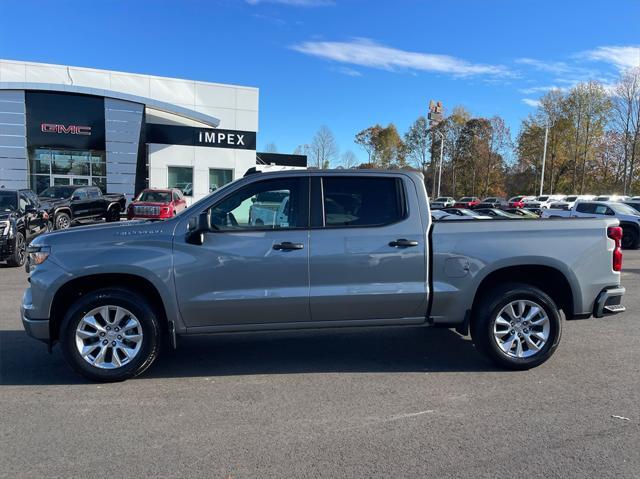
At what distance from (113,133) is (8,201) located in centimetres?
1700

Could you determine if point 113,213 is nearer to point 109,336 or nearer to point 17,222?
point 17,222

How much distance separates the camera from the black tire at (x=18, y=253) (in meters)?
10.9

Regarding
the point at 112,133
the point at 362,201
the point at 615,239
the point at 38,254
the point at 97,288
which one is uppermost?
the point at 112,133

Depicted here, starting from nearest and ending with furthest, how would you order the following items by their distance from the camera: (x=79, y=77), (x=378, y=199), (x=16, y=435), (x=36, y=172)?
(x=16, y=435)
(x=378, y=199)
(x=36, y=172)
(x=79, y=77)

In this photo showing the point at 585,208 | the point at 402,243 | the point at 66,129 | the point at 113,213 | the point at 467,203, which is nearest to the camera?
the point at 402,243

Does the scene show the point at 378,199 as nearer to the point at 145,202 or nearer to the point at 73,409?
the point at 73,409

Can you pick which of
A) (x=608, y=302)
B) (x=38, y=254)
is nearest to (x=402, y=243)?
(x=608, y=302)

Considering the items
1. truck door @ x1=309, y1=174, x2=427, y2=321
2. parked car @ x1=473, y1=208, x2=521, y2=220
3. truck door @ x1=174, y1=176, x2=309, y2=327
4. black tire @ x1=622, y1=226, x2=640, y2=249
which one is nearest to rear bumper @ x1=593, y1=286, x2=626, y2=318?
parked car @ x1=473, y1=208, x2=521, y2=220

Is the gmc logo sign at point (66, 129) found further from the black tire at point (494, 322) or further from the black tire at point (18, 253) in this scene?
the black tire at point (494, 322)

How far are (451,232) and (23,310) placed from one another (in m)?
4.00

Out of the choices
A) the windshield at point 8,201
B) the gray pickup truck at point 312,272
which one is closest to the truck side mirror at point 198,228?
the gray pickup truck at point 312,272

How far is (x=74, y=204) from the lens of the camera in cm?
1736

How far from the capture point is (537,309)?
4.70 meters

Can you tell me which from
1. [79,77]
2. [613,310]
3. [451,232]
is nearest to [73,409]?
[451,232]
